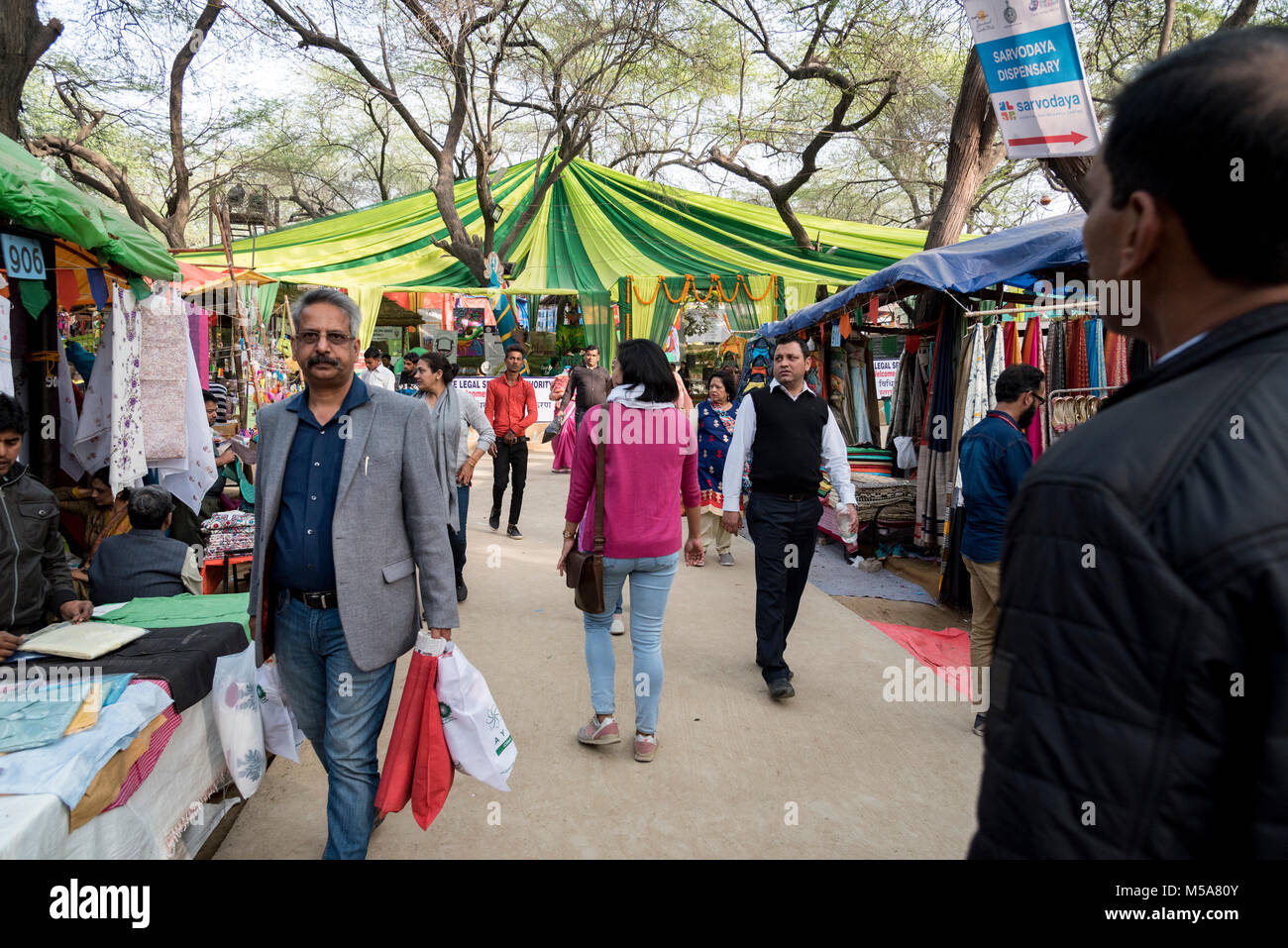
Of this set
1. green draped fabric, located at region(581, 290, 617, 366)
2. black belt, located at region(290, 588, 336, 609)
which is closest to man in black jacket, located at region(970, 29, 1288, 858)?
black belt, located at region(290, 588, 336, 609)

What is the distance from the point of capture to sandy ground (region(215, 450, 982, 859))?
2.80 meters

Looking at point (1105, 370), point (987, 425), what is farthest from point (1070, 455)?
point (1105, 370)

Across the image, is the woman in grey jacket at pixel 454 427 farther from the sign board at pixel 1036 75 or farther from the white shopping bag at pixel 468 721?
the sign board at pixel 1036 75

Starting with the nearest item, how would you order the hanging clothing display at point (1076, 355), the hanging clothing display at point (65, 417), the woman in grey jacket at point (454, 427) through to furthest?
the hanging clothing display at point (65, 417) < the woman in grey jacket at point (454, 427) < the hanging clothing display at point (1076, 355)

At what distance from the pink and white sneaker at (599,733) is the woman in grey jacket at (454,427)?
1.98 m

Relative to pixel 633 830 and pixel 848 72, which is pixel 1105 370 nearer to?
pixel 633 830

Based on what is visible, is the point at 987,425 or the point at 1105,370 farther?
the point at 1105,370

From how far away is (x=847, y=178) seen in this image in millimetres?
28438

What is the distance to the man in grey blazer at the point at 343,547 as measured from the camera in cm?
232

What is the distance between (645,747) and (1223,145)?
3124 millimetres
